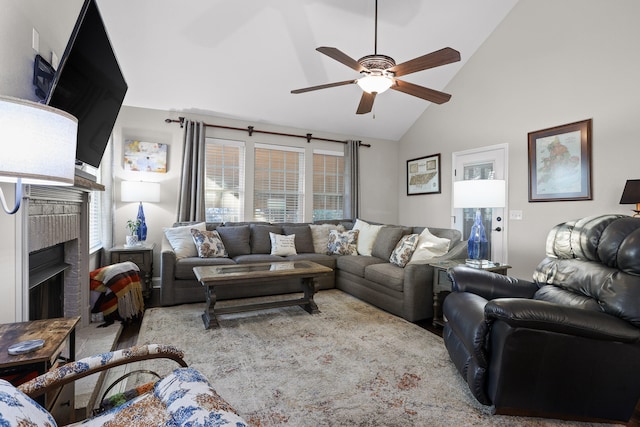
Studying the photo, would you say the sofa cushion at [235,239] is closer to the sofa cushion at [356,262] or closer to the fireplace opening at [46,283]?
the sofa cushion at [356,262]

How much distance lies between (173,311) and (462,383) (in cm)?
274

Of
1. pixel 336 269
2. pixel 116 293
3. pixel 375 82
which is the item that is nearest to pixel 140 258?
pixel 116 293

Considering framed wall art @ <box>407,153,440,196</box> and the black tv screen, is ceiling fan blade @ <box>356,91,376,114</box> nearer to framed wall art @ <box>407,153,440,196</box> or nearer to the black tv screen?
the black tv screen

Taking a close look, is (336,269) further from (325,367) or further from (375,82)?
(375,82)

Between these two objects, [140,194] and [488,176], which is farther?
[488,176]

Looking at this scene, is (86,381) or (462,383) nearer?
(86,381)

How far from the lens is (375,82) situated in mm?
2635

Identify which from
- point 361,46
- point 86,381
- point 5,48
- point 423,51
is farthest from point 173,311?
point 423,51

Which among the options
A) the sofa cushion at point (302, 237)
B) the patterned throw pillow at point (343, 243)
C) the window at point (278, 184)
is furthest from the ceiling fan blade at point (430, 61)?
the window at point (278, 184)

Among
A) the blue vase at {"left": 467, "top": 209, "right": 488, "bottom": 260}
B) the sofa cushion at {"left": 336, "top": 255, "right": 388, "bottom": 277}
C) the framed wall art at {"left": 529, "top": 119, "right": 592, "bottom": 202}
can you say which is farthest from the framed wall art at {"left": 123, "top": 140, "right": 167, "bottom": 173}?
the framed wall art at {"left": 529, "top": 119, "right": 592, "bottom": 202}

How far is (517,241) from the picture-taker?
157 inches

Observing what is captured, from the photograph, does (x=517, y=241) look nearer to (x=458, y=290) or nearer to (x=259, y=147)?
(x=458, y=290)

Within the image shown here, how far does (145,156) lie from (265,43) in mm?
2210

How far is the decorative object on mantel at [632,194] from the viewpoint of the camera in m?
2.74
